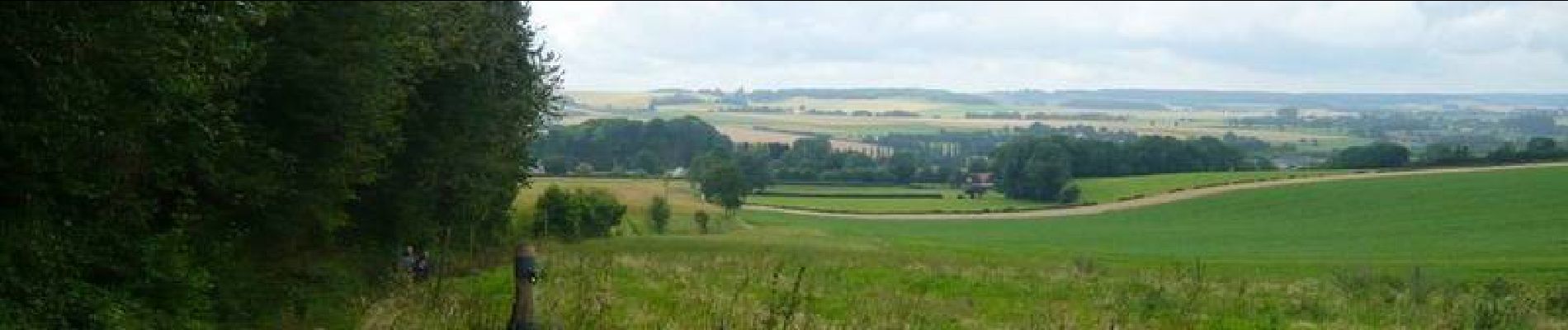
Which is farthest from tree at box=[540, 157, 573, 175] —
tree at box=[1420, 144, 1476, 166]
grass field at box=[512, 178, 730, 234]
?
tree at box=[1420, 144, 1476, 166]

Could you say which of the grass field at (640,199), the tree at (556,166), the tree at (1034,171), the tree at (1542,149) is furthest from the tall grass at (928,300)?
the tree at (556,166)

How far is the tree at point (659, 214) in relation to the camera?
70.7 m

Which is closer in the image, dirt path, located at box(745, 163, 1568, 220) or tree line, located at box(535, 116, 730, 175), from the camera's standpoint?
dirt path, located at box(745, 163, 1568, 220)

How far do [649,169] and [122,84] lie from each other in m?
115

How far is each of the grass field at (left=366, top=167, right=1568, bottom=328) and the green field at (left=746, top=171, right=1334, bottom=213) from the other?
998 inches

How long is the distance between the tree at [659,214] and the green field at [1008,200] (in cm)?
1913

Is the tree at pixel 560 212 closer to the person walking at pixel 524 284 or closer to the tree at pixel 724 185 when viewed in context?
the tree at pixel 724 185

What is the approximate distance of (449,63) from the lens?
1101 inches

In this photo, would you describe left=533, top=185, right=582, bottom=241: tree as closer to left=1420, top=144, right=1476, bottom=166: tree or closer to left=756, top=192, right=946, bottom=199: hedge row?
left=756, top=192, right=946, bottom=199: hedge row

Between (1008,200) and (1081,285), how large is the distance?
75386 millimetres

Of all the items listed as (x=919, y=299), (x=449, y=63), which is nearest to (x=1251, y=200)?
(x=449, y=63)

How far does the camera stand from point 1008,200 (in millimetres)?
95812

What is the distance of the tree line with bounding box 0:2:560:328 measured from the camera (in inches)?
494

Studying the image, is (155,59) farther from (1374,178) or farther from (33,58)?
(1374,178)
